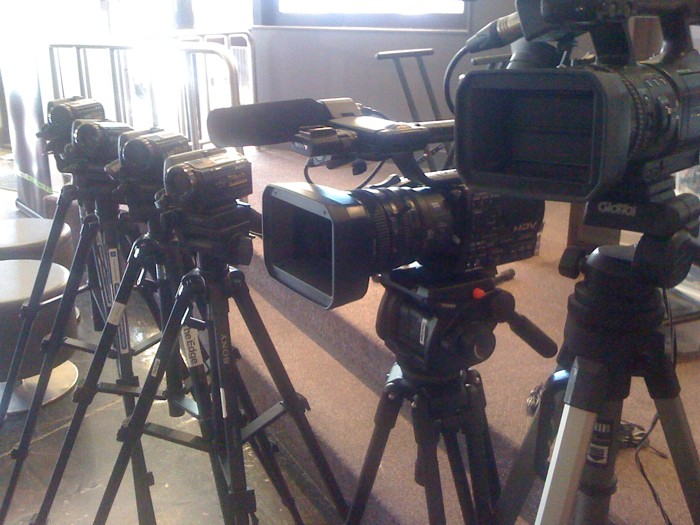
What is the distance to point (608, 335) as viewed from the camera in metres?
0.80

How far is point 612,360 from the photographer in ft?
2.61

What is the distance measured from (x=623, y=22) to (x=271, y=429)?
1.67 m

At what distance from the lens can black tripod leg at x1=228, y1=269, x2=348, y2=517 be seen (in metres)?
1.22

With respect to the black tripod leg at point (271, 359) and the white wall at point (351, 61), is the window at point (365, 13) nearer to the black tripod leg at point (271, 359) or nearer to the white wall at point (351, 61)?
the white wall at point (351, 61)

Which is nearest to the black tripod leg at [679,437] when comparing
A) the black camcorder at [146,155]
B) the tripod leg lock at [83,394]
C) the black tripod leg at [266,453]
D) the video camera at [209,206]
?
the video camera at [209,206]

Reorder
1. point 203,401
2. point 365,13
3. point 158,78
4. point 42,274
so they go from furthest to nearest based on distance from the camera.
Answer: point 365,13
point 158,78
point 42,274
point 203,401

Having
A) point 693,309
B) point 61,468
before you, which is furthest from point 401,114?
point 61,468

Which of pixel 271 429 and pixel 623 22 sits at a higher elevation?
pixel 623 22

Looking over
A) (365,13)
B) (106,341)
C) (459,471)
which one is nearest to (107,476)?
(106,341)

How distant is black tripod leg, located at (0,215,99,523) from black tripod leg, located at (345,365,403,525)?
0.96 metres

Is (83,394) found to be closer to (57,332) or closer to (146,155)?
(57,332)

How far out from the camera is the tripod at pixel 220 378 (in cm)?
117

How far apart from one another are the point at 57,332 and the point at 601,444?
1372 mm

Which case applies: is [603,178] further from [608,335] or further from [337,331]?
[337,331]
